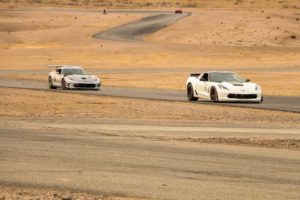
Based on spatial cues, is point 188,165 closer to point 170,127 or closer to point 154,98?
point 170,127

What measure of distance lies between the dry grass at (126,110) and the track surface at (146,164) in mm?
5293

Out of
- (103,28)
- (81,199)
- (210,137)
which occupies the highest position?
(81,199)

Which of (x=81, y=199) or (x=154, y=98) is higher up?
(x=81, y=199)

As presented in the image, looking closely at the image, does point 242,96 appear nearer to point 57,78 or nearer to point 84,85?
point 84,85

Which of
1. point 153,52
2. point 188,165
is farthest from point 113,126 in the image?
point 153,52

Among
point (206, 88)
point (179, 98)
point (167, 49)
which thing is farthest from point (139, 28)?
point (206, 88)

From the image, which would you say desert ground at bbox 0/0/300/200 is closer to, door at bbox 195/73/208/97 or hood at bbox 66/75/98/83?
door at bbox 195/73/208/97

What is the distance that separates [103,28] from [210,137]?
78.2m

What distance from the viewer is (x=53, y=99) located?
36656mm

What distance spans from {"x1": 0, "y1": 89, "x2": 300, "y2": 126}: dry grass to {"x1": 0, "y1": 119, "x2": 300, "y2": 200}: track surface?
5293mm


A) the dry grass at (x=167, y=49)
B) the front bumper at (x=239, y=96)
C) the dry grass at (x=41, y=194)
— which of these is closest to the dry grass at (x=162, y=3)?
the dry grass at (x=167, y=49)

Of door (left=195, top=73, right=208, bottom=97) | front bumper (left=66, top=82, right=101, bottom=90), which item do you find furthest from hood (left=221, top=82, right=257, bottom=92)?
front bumper (left=66, top=82, right=101, bottom=90)

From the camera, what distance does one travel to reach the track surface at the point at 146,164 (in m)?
12.7

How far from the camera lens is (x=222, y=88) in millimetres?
35312
